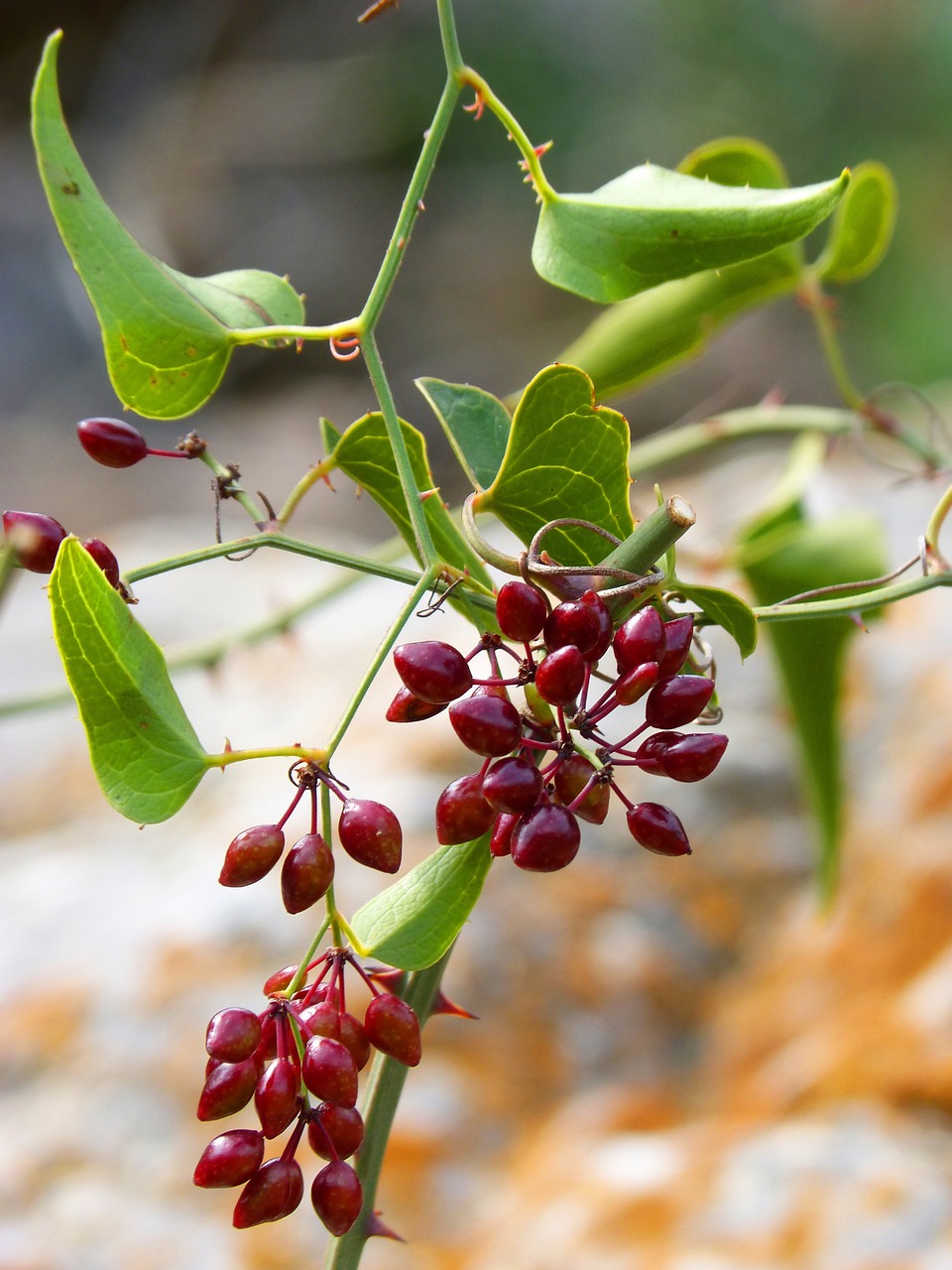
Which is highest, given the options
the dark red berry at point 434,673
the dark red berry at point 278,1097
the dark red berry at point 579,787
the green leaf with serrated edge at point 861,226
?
the green leaf with serrated edge at point 861,226

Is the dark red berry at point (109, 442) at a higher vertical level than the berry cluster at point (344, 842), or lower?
higher

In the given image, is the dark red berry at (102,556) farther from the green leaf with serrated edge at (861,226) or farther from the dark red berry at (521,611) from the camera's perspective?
the green leaf with serrated edge at (861,226)

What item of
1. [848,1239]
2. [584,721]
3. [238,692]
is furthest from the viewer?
[238,692]

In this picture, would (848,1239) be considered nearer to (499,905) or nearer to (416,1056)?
(499,905)

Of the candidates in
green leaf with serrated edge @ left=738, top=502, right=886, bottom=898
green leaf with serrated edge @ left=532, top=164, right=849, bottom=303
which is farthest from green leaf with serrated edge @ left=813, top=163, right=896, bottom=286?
green leaf with serrated edge @ left=532, top=164, right=849, bottom=303

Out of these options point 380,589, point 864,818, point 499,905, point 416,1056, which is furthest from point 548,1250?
point 380,589

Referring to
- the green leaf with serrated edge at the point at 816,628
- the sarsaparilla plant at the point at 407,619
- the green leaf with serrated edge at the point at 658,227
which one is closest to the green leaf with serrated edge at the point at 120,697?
the sarsaparilla plant at the point at 407,619

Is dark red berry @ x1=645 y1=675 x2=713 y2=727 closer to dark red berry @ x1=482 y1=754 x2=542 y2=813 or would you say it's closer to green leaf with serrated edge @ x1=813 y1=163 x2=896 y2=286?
dark red berry @ x1=482 y1=754 x2=542 y2=813
